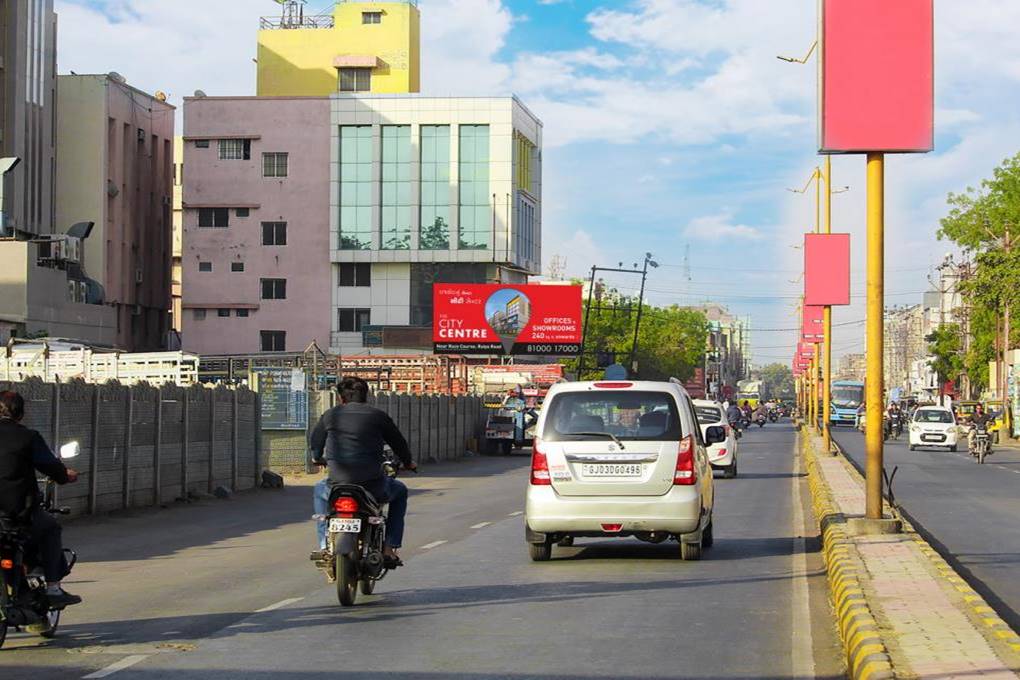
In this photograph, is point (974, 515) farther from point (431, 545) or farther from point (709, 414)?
point (709, 414)

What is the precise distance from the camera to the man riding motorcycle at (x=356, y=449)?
39.8 feet

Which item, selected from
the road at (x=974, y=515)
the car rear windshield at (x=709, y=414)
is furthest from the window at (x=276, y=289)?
the car rear windshield at (x=709, y=414)

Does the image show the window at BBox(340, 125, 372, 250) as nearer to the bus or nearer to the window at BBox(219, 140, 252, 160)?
the window at BBox(219, 140, 252, 160)

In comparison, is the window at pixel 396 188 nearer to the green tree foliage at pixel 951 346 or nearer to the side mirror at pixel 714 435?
the green tree foliage at pixel 951 346

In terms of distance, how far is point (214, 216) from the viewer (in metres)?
94.7

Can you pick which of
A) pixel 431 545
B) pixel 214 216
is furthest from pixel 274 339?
pixel 431 545

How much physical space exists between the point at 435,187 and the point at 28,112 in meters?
32.2

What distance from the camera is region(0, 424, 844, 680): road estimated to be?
30.5 feet

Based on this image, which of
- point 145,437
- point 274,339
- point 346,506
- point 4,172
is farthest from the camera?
point 274,339

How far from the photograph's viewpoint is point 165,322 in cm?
9212

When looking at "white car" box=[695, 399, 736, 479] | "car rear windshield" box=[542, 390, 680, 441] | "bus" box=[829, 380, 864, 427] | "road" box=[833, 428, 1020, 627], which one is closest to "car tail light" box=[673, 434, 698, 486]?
"car rear windshield" box=[542, 390, 680, 441]

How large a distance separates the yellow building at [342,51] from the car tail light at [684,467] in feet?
282

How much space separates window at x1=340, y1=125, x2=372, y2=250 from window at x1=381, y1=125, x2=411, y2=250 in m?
0.91

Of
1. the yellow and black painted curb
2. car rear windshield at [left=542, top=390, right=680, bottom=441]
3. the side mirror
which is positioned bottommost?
the yellow and black painted curb
